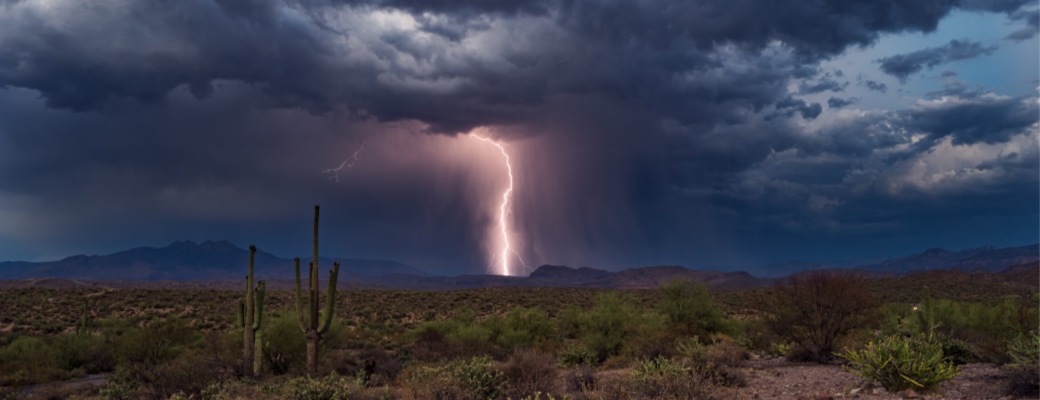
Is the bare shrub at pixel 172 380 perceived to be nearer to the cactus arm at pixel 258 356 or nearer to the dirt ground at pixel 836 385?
the cactus arm at pixel 258 356

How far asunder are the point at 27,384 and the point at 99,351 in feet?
16.4

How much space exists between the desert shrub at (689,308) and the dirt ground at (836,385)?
10.9m

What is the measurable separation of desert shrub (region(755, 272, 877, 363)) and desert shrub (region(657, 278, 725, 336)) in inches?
312

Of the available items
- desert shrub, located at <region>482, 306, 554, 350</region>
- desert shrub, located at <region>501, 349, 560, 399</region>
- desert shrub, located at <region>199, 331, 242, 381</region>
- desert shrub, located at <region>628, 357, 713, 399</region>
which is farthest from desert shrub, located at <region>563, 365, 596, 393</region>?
desert shrub, located at <region>482, 306, 554, 350</region>

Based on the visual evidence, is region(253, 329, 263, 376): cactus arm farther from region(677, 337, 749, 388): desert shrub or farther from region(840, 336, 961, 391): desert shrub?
region(840, 336, 961, 391): desert shrub

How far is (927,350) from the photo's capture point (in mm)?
12023

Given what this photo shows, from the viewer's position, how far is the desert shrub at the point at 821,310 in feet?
59.1

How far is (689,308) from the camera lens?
93.9 feet

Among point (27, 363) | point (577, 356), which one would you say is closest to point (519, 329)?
point (577, 356)

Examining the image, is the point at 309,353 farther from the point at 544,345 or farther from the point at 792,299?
the point at 792,299

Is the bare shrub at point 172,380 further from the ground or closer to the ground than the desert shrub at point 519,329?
further from the ground

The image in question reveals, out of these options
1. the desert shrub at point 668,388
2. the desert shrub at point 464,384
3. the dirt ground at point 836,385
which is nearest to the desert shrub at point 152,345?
the desert shrub at point 464,384

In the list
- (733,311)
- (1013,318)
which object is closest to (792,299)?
(1013,318)

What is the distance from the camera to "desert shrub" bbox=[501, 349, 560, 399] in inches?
476
